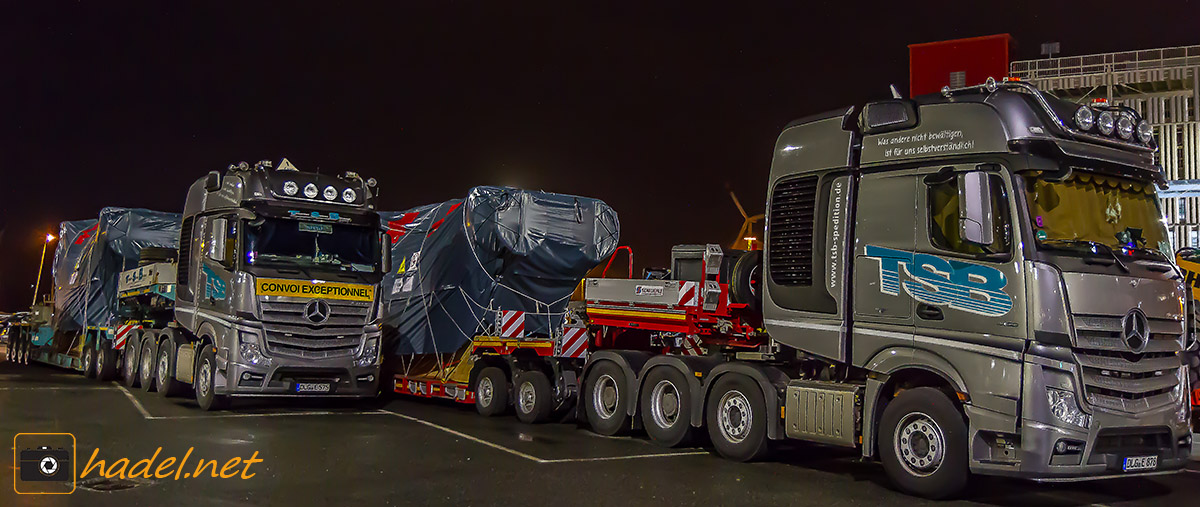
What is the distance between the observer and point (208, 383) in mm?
14992

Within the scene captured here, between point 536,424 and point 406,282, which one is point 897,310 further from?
point 406,282

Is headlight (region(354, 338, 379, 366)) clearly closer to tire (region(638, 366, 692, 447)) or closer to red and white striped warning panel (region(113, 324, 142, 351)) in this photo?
tire (region(638, 366, 692, 447))

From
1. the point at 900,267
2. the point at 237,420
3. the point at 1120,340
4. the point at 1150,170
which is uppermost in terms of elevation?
the point at 1150,170

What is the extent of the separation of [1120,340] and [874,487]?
247 cm

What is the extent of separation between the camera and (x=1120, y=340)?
26.8ft

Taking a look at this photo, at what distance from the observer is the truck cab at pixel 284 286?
1448cm

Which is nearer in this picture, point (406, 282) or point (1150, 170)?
point (1150, 170)

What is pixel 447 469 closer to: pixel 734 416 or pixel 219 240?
pixel 734 416

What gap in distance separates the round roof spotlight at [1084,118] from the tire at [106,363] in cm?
1911

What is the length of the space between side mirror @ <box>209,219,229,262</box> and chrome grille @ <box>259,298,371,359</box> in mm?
1072

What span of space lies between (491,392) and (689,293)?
4.41 meters

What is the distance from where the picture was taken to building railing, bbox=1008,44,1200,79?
27170 millimetres

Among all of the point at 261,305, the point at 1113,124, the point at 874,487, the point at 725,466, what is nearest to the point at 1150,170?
the point at 1113,124

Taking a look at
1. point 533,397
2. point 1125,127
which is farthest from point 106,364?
point 1125,127
